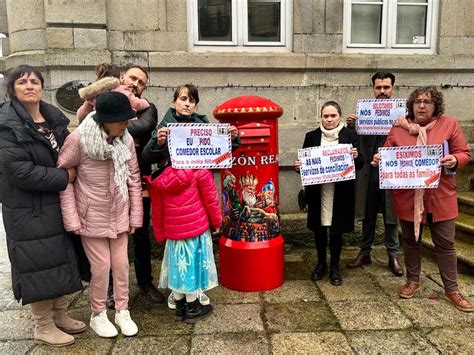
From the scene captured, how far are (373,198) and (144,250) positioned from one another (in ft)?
7.79

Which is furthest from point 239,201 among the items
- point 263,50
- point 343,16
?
point 343,16

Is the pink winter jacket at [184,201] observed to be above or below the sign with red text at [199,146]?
below

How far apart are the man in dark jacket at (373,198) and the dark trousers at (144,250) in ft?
7.04

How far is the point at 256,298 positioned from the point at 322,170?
1.31 meters

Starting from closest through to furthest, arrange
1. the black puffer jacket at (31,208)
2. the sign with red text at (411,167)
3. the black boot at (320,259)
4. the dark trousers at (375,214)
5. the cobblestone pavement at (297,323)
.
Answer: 1. the black puffer jacket at (31,208)
2. the cobblestone pavement at (297,323)
3. the sign with red text at (411,167)
4. the black boot at (320,259)
5. the dark trousers at (375,214)

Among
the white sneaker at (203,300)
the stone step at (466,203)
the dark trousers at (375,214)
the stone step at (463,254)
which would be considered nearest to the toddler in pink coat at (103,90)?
the white sneaker at (203,300)

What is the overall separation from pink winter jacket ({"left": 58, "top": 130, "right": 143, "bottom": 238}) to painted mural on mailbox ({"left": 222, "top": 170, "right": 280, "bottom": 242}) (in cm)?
108

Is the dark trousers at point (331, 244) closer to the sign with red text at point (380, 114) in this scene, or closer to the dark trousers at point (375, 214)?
the dark trousers at point (375, 214)

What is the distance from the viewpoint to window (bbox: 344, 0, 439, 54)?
5527mm

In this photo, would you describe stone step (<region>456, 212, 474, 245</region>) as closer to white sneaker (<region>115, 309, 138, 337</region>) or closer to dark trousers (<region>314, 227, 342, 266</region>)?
dark trousers (<region>314, 227, 342, 266</region>)

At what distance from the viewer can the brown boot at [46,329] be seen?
3.08m

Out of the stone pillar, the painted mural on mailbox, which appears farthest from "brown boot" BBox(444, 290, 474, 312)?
the stone pillar

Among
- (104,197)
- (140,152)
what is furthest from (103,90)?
(104,197)

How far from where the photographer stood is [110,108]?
2879 mm
